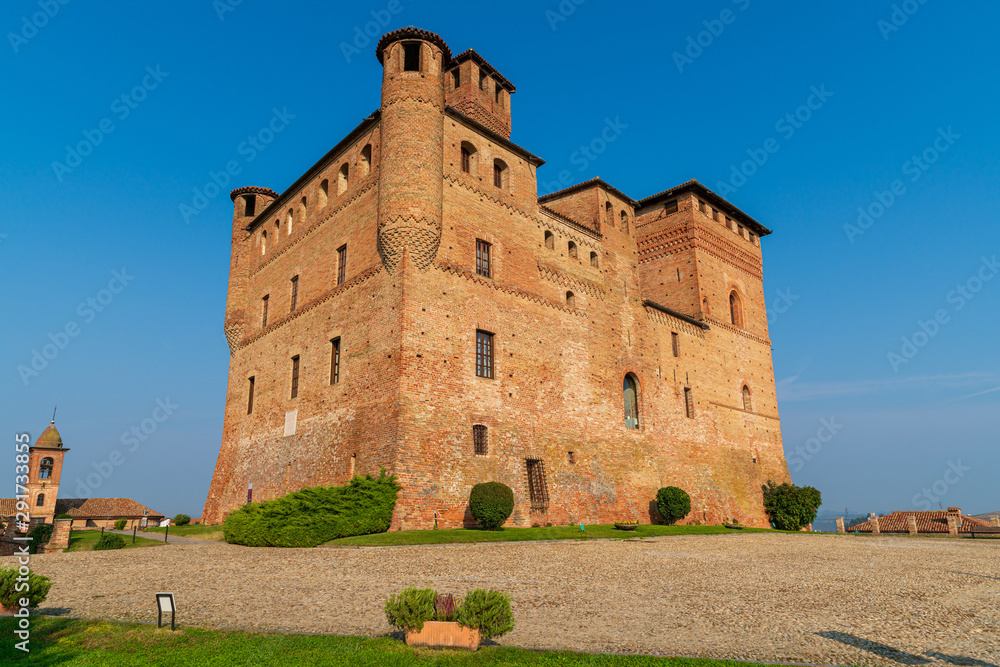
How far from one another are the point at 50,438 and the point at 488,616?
47893mm

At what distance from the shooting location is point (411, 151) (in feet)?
67.2

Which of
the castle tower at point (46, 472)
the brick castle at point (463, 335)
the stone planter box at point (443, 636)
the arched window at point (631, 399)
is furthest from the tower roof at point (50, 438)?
the stone planter box at point (443, 636)

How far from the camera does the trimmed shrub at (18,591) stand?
7.28 metres

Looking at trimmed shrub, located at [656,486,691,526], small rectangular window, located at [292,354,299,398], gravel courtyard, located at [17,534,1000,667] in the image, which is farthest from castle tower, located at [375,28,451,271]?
trimmed shrub, located at [656,486,691,526]

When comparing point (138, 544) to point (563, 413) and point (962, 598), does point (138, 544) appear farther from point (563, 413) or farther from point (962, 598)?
point (962, 598)

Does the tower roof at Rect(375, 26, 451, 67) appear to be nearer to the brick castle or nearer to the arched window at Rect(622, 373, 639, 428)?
the brick castle

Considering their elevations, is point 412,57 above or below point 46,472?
above

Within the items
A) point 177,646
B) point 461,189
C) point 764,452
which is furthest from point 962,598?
point 764,452

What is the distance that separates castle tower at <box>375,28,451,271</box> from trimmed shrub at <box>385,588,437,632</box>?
1473 centimetres

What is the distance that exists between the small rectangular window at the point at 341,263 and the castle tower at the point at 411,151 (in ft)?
11.6

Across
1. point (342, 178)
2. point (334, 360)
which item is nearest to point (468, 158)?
point (342, 178)

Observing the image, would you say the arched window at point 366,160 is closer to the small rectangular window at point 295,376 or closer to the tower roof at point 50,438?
the small rectangular window at point 295,376

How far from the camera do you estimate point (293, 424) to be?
23719 millimetres

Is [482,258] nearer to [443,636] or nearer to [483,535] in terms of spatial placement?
[483,535]
